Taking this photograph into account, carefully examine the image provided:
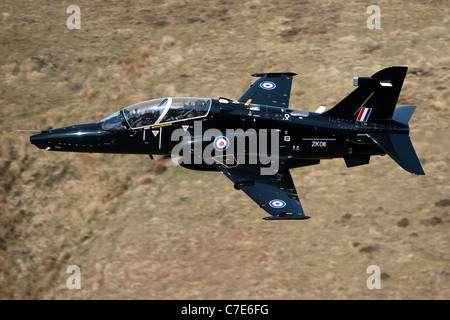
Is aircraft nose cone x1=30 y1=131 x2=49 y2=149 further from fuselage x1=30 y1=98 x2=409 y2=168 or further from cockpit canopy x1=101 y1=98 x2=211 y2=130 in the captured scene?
cockpit canopy x1=101 y1=98 x2=211 y2=130

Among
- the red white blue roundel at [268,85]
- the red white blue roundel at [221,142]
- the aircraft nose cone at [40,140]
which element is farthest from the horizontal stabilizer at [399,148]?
the aircraft nose cone at [40,140]

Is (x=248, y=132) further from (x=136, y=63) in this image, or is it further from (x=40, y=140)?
(x=136, y=63)

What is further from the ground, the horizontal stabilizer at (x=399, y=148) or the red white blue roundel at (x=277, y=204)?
the horizontal stabilizer at (x=399, y=148)

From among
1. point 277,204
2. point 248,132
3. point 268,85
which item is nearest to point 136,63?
point 268,85

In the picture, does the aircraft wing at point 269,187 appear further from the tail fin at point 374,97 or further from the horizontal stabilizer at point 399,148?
the horizontal stabilizer at point 399,148

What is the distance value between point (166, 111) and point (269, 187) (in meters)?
4.78

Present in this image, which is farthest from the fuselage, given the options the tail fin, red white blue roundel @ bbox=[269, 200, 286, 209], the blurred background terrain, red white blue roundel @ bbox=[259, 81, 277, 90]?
the blurred background terrain

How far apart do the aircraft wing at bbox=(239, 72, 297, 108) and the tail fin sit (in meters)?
2.97

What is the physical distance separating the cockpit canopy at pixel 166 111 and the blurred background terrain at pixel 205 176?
4750 millimetres

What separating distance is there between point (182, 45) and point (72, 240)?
13.8 m

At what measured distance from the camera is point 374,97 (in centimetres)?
2428

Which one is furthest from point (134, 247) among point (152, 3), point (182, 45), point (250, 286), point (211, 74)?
point (152, 3)

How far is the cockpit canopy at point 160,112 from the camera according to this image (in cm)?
2403

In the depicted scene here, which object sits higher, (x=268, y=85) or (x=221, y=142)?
(x=268, y=85)
